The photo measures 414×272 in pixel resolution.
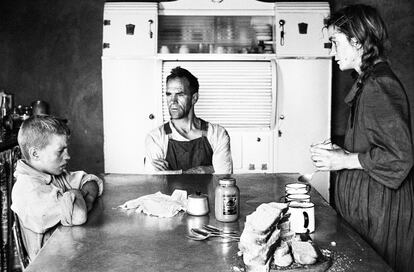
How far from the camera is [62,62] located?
612 centimetres

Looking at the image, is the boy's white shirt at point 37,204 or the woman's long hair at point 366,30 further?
the woman's long hair at point 366,30

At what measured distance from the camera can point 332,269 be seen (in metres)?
1.68

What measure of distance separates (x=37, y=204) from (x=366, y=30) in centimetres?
163

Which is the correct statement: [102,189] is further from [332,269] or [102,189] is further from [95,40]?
[95,40]

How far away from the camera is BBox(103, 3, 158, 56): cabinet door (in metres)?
5.36

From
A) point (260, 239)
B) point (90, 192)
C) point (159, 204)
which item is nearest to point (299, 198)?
point (260, 239)

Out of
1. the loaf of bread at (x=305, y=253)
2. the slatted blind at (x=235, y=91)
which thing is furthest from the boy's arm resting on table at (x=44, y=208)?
the slatted blind at (x=235, y=91)

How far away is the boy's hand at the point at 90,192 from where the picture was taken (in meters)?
2.45

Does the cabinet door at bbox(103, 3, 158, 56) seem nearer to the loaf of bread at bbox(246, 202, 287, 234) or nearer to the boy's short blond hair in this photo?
the boy's short blond hair

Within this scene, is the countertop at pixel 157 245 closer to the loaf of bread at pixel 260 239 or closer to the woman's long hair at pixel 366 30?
the loaf of bread at pixel 260 239

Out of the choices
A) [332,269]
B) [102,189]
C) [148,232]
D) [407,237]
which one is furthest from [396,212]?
[102,189]

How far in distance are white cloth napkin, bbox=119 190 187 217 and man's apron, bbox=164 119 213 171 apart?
3.49 ft

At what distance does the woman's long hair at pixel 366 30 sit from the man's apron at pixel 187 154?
59.4 inches

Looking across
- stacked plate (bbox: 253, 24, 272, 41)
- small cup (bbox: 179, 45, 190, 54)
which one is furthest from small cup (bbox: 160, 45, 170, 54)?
stacked plate (bbox: 253, 24, 272, 41)
